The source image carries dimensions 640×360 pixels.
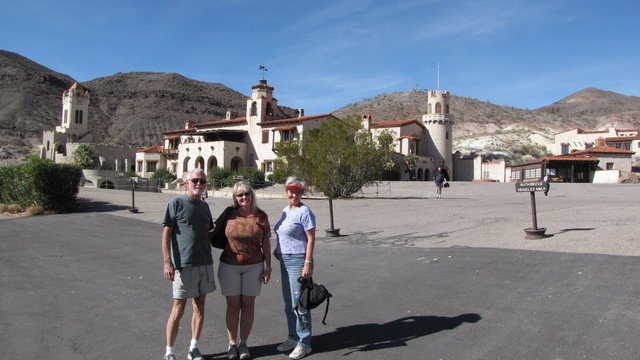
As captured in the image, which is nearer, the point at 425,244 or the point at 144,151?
the point at 425,244

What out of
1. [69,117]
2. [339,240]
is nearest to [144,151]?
[69,117]

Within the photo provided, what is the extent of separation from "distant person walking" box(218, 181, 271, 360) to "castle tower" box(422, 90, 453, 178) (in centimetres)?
5414

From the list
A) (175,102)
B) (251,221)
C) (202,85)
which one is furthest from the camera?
(202,85)

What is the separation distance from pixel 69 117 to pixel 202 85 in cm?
10446

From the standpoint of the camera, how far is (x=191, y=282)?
539 centimetres

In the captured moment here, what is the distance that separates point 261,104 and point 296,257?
51.9m

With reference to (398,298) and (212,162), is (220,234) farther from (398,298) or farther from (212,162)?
(212,162)

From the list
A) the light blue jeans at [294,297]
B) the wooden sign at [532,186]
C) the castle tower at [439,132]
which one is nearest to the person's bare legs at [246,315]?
the light blue jeans at [294,297]

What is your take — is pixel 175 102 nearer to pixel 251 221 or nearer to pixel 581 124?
pixel 581 124

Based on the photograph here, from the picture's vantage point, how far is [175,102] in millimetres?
148875

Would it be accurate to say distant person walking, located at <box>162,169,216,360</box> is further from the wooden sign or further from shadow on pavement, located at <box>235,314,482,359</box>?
the wooden sign

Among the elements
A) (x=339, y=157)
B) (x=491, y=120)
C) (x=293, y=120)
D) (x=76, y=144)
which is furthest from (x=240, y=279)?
(x=491, y=120)

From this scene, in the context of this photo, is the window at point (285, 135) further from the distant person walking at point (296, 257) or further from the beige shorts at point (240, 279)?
the beige shorts at point (240, 279)

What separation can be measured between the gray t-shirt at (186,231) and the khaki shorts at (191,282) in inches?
2.8
